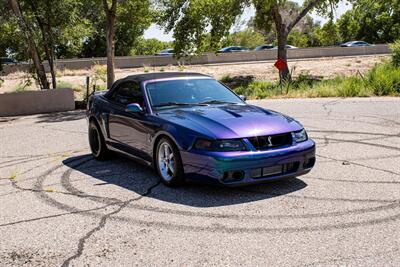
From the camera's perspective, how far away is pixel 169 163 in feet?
22.0

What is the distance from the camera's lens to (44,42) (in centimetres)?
2242

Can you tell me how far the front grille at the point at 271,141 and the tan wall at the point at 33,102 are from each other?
47.9 feet

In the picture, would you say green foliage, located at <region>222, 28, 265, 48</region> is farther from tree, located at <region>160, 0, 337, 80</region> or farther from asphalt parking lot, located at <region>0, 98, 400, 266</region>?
asphalt parking lot, located at <region>0, 98, 400, 266</region>

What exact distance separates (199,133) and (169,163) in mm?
754

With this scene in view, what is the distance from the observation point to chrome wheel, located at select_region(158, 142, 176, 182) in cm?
663

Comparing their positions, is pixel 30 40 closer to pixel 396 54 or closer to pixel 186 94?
pixel 186 94

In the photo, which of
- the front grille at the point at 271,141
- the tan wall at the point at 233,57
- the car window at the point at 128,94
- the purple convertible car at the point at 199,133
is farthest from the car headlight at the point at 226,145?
the tan wall at the point at 233,57

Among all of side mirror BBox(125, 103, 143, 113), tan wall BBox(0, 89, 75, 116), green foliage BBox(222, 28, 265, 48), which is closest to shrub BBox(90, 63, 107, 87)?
→ tan wall BBox(0, 89, 75, 116)

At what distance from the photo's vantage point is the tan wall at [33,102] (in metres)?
18.9

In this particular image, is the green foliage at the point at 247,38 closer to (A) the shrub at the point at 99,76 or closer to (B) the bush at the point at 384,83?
(A) the shrub at the point at 99,76

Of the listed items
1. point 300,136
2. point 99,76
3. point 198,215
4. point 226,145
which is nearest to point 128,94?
point 226,145

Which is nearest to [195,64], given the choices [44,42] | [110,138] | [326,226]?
[44,42]

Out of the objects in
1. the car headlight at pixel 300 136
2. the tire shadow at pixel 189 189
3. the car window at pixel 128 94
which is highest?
the car window at pixel 128 94

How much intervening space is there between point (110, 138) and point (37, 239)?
3.33 metres
